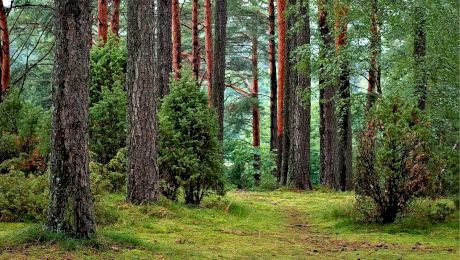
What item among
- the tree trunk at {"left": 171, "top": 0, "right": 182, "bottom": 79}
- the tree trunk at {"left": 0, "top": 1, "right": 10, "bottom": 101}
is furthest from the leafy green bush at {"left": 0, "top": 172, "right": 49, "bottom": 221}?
the tree trunk at {"left": 171, "top": 0, "right": 182, "bottom": 79}

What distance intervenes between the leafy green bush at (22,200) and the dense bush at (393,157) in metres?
4.67

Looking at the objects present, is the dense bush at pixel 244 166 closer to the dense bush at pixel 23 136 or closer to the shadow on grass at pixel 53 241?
the dense bush at pixel 23 136

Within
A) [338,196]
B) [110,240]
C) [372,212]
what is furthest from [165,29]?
[110,240]

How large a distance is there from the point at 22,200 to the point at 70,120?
9.00ft

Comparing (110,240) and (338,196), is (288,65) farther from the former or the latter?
(110,240)

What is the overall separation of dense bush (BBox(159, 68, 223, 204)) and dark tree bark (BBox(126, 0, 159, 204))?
2.16ft

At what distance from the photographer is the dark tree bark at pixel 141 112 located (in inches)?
393

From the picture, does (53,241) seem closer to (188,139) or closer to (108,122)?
(188,139)

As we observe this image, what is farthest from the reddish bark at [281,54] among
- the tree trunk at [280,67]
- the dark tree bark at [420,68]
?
the dark tree bark at [420,68]

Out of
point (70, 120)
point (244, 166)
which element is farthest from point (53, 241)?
point (244, 166)

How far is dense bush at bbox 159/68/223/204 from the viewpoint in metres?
10.8

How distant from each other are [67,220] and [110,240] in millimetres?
581

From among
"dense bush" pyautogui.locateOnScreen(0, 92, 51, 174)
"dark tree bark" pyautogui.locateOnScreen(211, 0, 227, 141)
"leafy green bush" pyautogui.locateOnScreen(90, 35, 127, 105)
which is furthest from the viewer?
"dark tree bark" pyautogui.locateOnScreen(211, 0, 227, 141)

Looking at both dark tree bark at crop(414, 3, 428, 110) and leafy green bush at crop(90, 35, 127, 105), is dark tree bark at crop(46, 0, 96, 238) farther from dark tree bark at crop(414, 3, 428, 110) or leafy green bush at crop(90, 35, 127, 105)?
leafy green bush at crop(90, 35, 127, 105)
